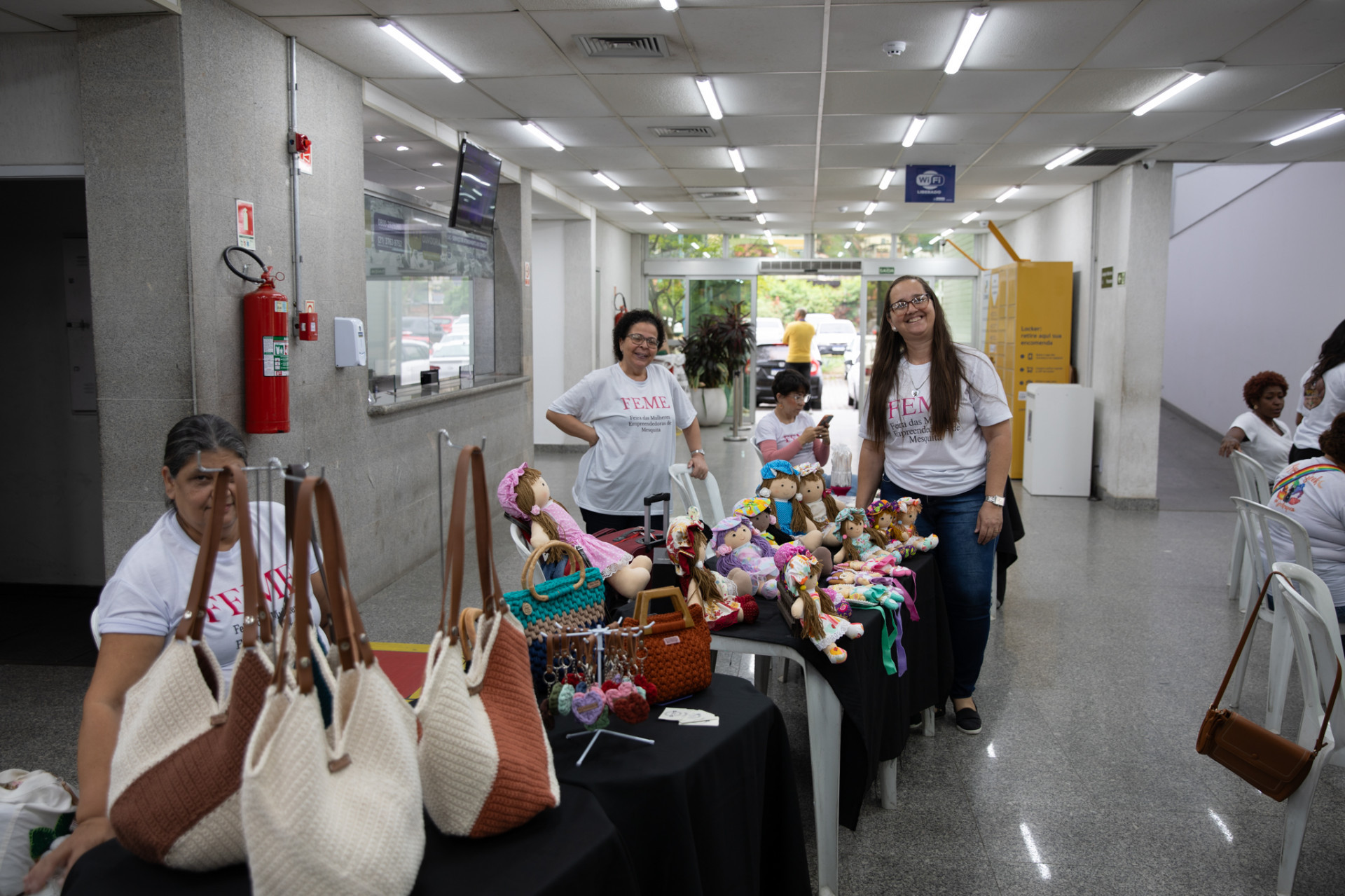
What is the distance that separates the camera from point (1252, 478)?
16.0 ft

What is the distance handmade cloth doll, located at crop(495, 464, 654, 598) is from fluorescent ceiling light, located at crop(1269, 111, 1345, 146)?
670 cm

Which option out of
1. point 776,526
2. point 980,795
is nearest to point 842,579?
point 776,526

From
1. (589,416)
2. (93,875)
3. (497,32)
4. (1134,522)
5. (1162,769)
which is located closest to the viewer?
(93,875)

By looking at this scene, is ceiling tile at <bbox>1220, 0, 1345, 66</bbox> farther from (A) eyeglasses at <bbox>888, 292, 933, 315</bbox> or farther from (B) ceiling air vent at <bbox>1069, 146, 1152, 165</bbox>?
(A) eyeglasses at <bbox>888, 292, 933, 315</bbox>

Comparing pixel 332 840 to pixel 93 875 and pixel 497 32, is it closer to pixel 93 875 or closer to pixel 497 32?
pixel 93 875

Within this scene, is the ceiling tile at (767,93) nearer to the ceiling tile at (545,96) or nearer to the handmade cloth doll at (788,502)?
the ceiling tile at (545,96)

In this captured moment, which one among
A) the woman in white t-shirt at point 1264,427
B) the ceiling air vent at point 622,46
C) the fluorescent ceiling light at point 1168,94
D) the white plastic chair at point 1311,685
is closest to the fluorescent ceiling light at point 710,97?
the ceiling air vent at point 622,46

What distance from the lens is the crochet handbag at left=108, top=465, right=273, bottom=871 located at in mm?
1086

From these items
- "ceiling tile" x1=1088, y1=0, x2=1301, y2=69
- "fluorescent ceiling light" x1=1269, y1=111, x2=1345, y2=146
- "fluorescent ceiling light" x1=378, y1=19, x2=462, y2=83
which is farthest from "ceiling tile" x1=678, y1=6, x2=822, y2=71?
"fluorescent ceiling light" x1=1269, y1=111, x2=1345, y2=146

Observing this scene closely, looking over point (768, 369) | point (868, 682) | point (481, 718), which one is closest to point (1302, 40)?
point (868, 682)

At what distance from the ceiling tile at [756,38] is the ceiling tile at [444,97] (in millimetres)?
1599

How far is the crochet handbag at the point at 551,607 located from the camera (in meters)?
1.61

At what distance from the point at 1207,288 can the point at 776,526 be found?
10.8 metres

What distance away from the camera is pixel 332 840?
38.6 inches
